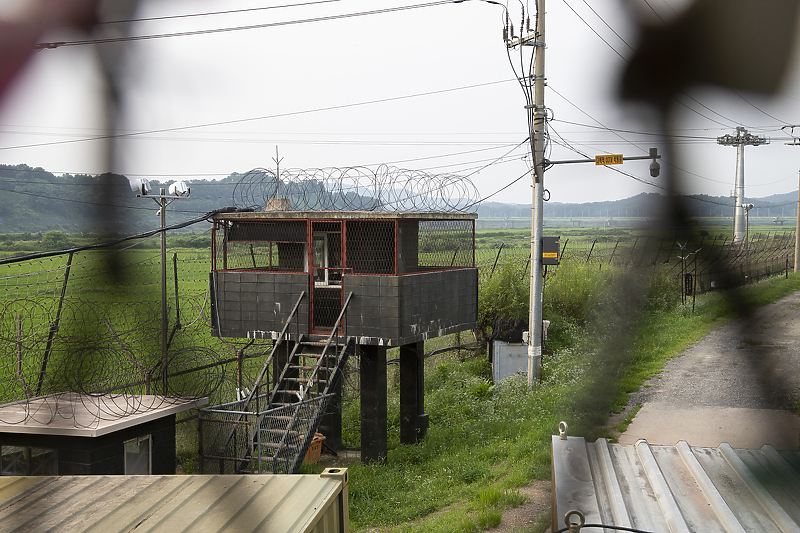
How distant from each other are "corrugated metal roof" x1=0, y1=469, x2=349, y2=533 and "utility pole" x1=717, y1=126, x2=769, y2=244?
99 cm

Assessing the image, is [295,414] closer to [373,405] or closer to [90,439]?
[373,405]

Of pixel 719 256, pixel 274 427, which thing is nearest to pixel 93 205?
pixel 719 256

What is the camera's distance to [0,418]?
5.61m

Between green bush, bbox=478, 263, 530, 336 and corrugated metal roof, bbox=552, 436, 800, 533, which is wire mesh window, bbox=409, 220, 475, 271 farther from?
corrugated metal roof, bbox=552, 436, 800, 533

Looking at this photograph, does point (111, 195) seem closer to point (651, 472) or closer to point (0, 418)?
point (651, 472)

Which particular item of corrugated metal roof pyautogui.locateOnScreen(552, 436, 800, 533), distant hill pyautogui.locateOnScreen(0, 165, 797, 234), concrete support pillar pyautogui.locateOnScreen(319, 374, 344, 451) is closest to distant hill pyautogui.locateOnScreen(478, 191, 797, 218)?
distant hill pyautogui.locateOnScreen(0, 165, 797, 234)

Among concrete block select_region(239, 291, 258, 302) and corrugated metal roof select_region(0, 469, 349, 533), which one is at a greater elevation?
corrugated metal roof select_region(0, 469, 349, 533)

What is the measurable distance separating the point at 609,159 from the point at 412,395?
1111cm

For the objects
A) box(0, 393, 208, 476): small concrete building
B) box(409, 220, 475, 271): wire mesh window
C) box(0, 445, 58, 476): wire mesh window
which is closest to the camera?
box(0, 393, 208, 476): small concrete building

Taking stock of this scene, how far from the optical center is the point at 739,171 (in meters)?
0.77

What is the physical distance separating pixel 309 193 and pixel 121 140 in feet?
31.8

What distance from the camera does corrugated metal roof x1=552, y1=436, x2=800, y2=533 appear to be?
80 cm

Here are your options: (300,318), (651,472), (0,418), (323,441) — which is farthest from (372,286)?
(651,472)

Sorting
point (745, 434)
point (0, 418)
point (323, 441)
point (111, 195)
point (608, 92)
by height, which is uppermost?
point (608, 92)
